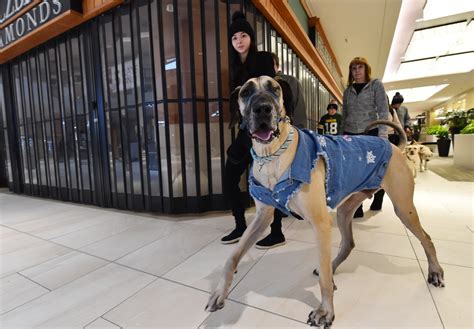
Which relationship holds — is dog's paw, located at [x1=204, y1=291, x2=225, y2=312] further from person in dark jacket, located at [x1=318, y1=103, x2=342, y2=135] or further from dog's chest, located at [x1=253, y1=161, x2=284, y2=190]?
person in dark jacket, located at [x1=318, y1=103, x2=342, y2=135]

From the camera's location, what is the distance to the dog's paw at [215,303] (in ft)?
4.69

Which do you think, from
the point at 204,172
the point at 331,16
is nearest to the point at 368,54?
the point at 331,16

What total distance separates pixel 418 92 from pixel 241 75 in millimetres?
22409

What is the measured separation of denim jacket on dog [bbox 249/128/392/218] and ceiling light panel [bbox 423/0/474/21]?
6.51 metres

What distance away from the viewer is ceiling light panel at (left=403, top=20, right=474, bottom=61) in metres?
7.48

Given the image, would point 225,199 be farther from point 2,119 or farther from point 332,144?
point 2,119

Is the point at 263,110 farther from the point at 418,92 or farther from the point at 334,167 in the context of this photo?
the point at 418,92

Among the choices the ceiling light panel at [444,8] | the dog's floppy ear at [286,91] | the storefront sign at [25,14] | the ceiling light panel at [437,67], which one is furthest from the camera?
the ceiling light panel at [437,67]

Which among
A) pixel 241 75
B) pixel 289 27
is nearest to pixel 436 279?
pixel 241 75

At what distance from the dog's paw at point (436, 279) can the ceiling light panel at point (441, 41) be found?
838cm

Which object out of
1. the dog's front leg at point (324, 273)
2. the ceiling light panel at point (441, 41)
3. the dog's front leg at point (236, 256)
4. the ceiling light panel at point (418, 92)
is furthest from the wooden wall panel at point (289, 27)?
the ceiling light panel at point (418, 92)

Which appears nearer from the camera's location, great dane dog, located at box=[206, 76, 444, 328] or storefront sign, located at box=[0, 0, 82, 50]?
great dane dog, located at box=[206, 76, 444, 328]

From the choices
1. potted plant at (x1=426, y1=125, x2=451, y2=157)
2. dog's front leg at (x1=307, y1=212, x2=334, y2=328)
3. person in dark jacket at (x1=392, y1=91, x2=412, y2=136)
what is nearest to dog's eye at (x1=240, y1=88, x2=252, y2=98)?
dog's front leg at (x1=307, y1=212, x2=334, y2=328)

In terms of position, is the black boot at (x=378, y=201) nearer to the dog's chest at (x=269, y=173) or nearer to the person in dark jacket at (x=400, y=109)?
the person in dark jacket at (x=400, y=109)
